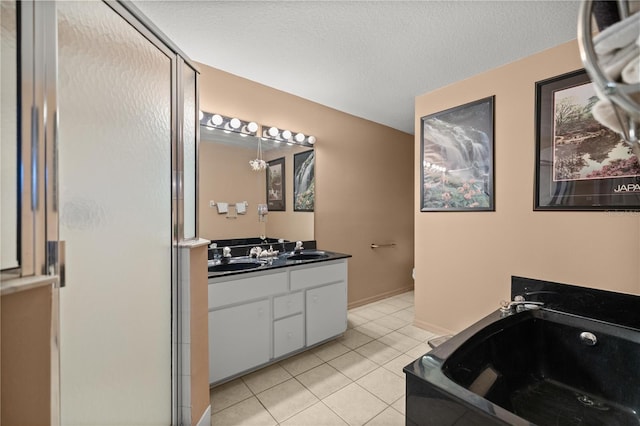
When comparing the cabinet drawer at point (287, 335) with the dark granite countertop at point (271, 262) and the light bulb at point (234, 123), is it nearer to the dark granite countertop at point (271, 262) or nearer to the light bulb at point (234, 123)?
the dark granite countertop at point (271, 262)

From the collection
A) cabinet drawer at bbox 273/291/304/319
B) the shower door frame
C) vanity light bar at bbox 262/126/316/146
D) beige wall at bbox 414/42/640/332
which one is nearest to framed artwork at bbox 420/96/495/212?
beige wall at bbox 414/42/640/332

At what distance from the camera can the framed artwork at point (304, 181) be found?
3.01 meters

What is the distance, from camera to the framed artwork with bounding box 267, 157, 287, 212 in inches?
111

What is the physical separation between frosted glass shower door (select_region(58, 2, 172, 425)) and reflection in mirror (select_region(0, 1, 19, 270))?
0.43 ft

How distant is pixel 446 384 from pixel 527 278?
1573 mm

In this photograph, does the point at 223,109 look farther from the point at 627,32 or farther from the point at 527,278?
the point at 527,278

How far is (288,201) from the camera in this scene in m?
2.95

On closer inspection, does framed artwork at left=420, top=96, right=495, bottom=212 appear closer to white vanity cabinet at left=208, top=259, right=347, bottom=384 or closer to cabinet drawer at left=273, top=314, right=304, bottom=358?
white vanity cabinet at left=208, top=259, right=347, bottom=384

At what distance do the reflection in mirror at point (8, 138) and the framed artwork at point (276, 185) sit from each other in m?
2.13

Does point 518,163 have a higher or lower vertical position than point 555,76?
lower

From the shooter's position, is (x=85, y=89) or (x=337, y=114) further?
(x=337, y=114)

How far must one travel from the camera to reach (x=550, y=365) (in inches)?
67.3

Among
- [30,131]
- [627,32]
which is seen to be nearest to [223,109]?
[30,131]

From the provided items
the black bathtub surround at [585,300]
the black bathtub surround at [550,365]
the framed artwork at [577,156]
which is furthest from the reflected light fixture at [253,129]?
the black bathtub surround at [585,300]
